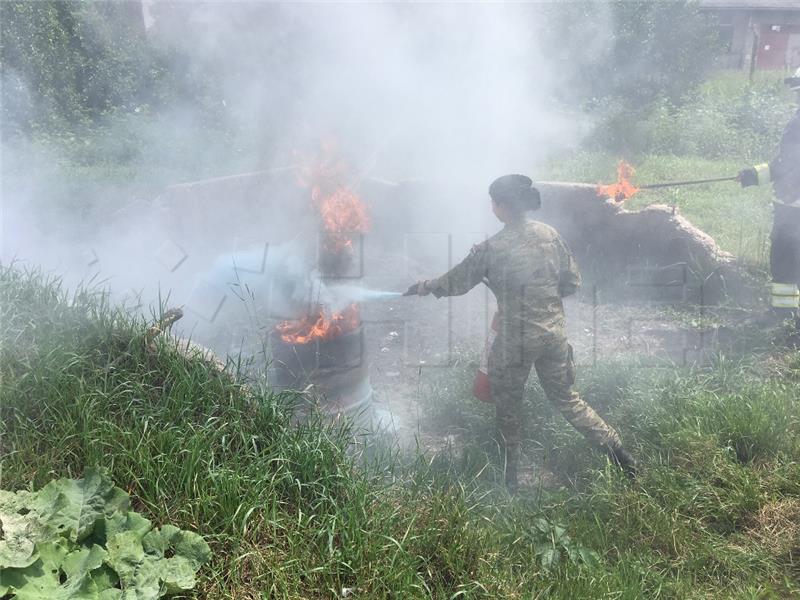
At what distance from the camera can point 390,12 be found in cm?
923

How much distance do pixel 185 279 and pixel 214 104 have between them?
5140mm

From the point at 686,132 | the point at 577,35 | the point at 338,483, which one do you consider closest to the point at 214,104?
the point at 577,35

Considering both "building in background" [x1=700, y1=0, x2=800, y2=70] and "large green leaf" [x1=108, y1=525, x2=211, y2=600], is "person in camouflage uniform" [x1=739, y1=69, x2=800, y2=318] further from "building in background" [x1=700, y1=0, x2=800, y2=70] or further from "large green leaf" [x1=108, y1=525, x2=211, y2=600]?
"building in background" [x1=700, y1=0, x2=800, y2=70]

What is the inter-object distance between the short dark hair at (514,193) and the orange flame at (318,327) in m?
1.27

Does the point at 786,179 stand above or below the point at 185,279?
above

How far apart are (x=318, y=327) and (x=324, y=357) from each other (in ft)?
0.67

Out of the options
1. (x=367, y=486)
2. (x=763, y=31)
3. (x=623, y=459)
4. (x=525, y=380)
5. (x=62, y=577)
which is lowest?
(x=623, y=459)

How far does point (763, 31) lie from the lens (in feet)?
82.3

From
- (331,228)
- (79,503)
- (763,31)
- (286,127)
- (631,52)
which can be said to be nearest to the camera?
(79,503)

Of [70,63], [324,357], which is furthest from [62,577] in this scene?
[70,63]

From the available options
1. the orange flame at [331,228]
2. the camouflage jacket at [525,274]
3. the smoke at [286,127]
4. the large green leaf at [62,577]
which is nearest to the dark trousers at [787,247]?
the camouflage jacket at [525,274]

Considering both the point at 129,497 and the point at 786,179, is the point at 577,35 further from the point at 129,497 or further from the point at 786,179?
the point at 129,497

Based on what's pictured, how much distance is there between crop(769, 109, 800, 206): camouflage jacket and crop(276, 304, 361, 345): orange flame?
13.2 feet

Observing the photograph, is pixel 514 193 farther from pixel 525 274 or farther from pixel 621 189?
pixel 621 189
